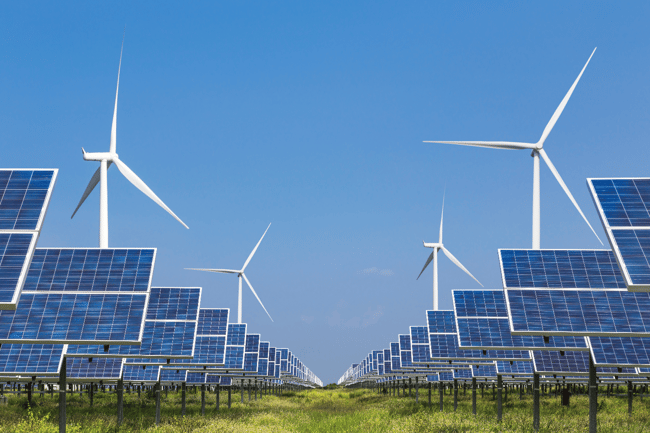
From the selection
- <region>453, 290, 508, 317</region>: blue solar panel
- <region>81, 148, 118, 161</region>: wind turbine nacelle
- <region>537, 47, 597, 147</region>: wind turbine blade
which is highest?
<region>537, 47, 597, 147</region>: wind turbine blade

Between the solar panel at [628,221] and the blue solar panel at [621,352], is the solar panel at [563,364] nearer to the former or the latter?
the blue solar panel at [621,352]

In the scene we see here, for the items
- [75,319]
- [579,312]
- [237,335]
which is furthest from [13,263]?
[237,335]

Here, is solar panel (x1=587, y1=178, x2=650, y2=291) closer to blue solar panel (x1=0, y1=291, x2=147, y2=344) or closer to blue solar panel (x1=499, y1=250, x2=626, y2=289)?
blue solar panel (x1=499, y1=250, x2=626, y2=289)

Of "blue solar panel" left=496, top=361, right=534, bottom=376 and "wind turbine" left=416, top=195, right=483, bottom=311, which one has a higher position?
"wind turbine" left=416, top=195, right=483, bottom=311

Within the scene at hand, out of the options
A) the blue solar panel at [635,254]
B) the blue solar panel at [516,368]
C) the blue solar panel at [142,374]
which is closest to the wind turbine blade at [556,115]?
the blue solar panel at [516,368]

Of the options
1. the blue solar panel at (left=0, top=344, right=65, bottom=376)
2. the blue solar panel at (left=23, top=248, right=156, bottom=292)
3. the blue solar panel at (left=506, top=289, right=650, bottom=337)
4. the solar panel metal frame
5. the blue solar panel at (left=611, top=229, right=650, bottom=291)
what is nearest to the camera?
the blue solar panel at (left=611, top=229, right=650, bottom=291)

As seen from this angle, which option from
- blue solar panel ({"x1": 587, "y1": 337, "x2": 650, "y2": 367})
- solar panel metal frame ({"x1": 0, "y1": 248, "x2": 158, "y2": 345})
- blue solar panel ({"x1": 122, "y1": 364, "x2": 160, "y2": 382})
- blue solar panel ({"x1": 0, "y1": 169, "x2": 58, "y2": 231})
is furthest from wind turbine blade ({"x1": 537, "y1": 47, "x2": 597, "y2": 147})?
blue solar panel ({"x1": 0, "y1": 169, "x2": 58, "y2": 231})

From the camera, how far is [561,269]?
27.6 meters

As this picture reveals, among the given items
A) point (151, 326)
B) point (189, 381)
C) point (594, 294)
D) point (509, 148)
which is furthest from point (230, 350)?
point (594, 294)

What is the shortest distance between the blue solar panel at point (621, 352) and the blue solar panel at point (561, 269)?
296 cm

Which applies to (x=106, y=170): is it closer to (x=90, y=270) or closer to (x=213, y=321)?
(x=213, y=321)

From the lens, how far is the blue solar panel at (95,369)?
109 ft

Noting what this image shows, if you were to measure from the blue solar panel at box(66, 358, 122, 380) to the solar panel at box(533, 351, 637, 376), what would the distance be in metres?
22.8

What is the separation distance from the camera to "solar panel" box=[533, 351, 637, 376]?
1355 inches
